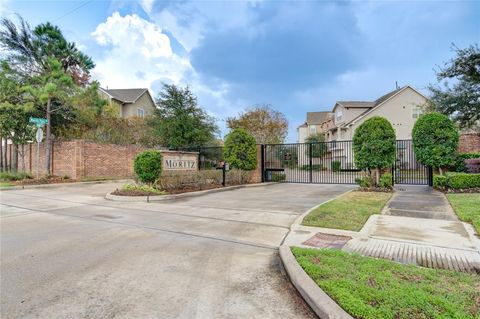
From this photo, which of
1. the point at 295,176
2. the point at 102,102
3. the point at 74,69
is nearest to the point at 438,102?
the point at 295,176

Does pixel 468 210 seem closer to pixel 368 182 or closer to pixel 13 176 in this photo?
pixel 368 182

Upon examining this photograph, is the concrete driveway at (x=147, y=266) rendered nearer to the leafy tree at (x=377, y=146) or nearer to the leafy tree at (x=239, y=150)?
the leafy tree at (x=377, y=146)

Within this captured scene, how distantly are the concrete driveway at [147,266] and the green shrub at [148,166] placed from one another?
3.71 metres

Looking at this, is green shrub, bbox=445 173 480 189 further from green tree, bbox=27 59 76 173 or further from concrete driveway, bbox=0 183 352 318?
green tree, bbox=27 59 76 173

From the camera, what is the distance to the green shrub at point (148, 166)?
11.2 m

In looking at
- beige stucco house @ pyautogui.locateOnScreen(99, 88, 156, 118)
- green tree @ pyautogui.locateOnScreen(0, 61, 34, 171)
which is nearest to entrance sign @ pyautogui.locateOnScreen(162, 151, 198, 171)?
green tree @ pyautogui.locateOnScreen(0, 61, 34, 171)

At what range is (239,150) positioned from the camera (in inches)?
618

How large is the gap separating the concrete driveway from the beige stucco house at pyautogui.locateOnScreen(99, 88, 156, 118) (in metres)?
29.6

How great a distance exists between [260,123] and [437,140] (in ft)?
67.9

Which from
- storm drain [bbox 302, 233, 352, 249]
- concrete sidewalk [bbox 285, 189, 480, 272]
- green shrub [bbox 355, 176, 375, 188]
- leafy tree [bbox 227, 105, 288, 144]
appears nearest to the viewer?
concrete sidewalk [bbox 285, 189, 480, 272]

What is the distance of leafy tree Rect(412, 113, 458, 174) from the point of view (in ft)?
38.3

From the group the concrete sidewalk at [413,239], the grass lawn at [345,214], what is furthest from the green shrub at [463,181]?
the concrete sidewalk at [413,239]

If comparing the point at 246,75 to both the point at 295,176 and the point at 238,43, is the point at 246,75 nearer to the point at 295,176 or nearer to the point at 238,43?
the point at 238,43

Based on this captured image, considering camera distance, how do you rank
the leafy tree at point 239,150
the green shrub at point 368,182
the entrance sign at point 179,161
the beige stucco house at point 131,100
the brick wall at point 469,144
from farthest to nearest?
the beige stucco house at point 131,100 < the leafy tree at point 239,150 < the brick wall at point 469,144 < the entrance sign at point 179,161 < the green shrub at point 368,182
